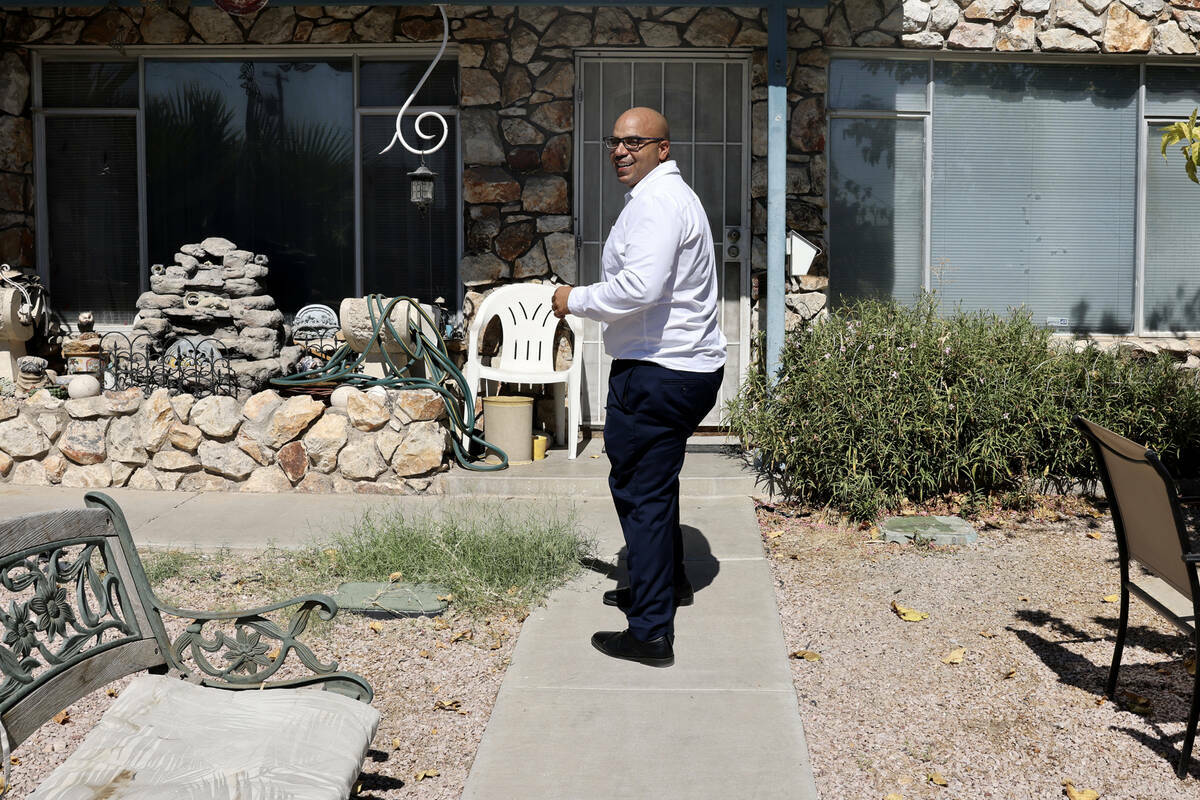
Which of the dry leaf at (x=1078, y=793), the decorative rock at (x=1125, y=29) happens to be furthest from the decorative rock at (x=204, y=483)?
the decorative rock at (x=1125, y=29)

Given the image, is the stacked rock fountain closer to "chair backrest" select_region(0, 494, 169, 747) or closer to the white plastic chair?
the white plastic chair

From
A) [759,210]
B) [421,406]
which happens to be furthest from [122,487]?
[759,210]

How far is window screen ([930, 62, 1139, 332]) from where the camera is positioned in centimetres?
774

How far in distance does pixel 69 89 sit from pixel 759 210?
189 inches

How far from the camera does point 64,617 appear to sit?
100 inches

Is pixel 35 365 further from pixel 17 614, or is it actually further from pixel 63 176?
pixel 17 614

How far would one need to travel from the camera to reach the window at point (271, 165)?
25.9 ft

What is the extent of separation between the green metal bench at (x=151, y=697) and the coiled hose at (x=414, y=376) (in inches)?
154

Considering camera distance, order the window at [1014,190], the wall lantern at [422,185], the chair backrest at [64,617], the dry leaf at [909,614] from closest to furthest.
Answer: the chair backrest at [64,617] < the dry leaf at [909,614] < the wall lantern at [422,185] < the window at [1014,190]

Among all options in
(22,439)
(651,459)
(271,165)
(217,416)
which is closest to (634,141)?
(651,459)

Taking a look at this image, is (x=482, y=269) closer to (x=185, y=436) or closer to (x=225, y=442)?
(x=225, y=442)

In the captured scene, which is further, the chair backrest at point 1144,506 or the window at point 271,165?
the window at point 271,165

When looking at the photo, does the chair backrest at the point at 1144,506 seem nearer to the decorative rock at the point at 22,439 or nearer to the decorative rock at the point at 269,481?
the decorative rock at the point at 269,481

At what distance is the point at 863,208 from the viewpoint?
7.75 metres
